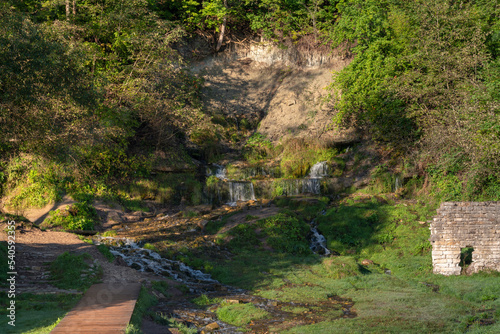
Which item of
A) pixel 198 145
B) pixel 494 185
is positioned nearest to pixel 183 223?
pixel 198 145

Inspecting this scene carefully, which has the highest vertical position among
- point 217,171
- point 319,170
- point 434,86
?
point 434,86

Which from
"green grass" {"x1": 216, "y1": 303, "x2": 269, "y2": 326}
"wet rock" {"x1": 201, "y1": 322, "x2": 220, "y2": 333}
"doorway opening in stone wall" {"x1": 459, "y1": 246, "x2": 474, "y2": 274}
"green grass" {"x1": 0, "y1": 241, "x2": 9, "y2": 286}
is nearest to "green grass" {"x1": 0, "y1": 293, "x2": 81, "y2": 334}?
"green grass" {"x1": 0, "y1": 241, "x2": 9, "y2": 286}

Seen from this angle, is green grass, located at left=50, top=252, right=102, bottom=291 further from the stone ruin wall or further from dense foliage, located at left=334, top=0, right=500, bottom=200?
dense foliage, located at left=334, top=0, right=500, bottom=200

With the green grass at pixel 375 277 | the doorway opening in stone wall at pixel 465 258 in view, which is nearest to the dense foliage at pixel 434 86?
the green grass at pixel 375 277

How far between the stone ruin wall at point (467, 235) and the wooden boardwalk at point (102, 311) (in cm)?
870

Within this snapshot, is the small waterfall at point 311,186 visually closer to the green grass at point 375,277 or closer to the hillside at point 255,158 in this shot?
the hillside at point 255,158

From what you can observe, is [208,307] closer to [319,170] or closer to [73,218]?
[73,218]

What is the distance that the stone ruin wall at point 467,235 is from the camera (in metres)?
12.2

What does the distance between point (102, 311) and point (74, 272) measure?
377cm

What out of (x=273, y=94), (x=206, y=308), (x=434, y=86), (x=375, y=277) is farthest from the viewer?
→ (x=273, y=94)

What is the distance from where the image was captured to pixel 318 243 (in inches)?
652

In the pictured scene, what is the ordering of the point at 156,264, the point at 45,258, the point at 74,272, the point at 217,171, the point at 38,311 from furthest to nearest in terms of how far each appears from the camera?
the point at 217,171 → the point at 156,264 → the point at 45,258 → the point at 74,272 → the point at 38,311

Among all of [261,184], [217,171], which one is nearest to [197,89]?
[217,171]

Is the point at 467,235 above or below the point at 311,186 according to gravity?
below
